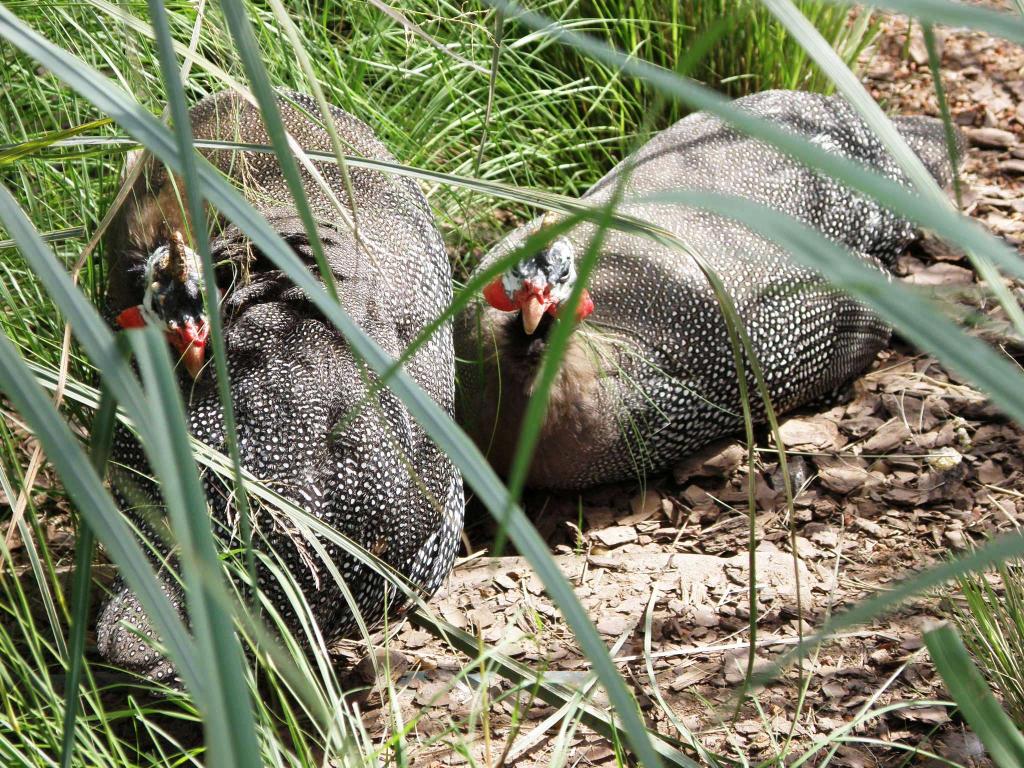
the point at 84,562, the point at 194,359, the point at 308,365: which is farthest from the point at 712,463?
the point at 84,562

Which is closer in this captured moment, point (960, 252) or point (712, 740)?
point (712, 740)

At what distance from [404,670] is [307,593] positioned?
1.52 feet

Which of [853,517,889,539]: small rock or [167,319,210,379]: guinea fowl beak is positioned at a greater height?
[167,319,210,379]: guinea fowl beak

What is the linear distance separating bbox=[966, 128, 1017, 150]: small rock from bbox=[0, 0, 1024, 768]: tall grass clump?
59cm

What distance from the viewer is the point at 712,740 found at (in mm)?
2219

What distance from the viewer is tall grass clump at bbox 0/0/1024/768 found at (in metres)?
0.72

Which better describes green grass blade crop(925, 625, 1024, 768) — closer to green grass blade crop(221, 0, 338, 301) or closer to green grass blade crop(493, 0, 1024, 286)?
green grass blade crop(493, 0, 1024, 286)

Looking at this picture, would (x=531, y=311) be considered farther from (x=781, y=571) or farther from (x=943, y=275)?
(x=943, y=275)

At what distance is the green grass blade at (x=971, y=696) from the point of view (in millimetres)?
963

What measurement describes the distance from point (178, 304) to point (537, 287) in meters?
1.03

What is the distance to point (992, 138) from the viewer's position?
14.3ft

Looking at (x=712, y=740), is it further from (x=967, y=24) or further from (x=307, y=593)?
(x=967, y=24)

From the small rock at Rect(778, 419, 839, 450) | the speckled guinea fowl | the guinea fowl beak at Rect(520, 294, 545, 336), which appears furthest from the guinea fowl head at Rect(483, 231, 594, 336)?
the small rock at Rect(778, 419, 839, 450)

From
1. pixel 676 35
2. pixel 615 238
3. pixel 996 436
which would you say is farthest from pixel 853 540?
pixel 676 35
